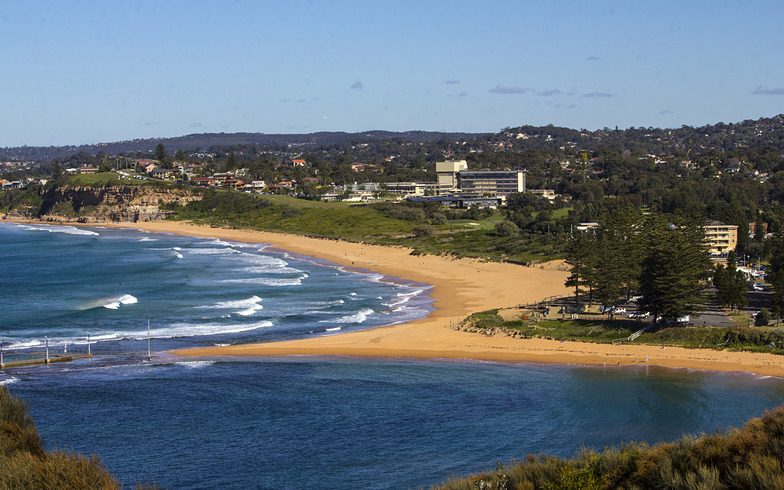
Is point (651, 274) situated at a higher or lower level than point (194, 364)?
higher

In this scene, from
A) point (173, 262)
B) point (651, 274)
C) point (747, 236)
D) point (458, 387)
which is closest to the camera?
point (458, 387)

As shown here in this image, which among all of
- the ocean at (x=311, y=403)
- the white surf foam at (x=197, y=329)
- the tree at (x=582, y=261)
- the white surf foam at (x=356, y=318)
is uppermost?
the tree at (x=582, y=261)

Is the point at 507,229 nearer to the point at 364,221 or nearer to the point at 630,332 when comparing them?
the point at 364,221

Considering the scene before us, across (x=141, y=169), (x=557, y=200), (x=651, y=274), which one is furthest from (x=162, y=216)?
(x=651, y=274)

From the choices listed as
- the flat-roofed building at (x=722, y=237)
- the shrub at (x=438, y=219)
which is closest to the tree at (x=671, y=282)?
the flat-roofed building at (x=722, y=237)

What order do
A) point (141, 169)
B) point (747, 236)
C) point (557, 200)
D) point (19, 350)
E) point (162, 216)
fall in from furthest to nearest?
point (141, 169) < point (162, 216) < point (557, 200) < point (747, 236) < point (19, 350)

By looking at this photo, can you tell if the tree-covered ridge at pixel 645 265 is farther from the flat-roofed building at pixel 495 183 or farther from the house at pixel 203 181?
the house at pixel 203 181

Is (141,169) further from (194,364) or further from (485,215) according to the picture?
(194,364)
